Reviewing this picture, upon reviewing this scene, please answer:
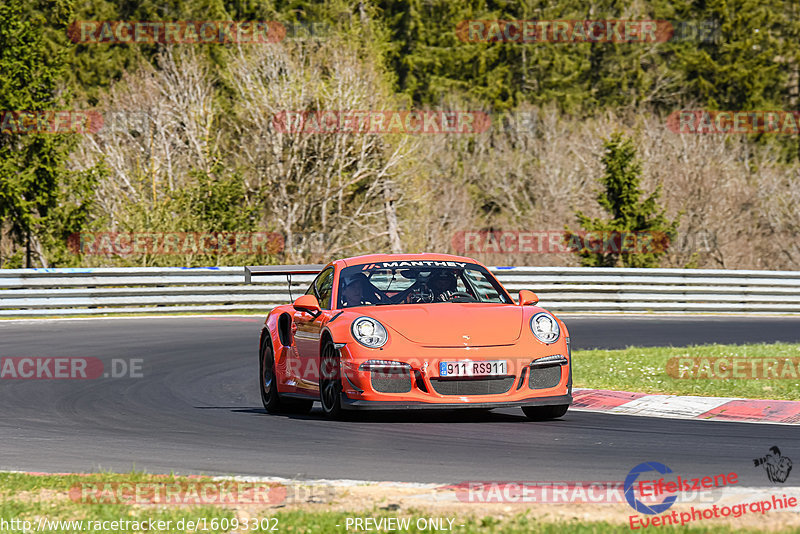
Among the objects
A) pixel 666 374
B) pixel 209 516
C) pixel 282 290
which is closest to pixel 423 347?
pixel 209 516

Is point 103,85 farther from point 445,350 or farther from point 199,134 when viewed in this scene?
point 445,350

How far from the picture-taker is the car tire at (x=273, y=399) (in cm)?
1087

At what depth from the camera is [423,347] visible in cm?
922

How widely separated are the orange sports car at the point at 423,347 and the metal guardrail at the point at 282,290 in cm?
1336

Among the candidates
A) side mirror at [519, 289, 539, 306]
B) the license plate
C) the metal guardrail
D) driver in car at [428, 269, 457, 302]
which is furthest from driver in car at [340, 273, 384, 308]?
the metal guardrail

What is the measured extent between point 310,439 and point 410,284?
2.29 meters

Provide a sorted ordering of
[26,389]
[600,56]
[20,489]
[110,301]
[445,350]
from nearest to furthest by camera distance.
A: [20,489] < [445,350] < [26,389] < [110,301] < [600,56]

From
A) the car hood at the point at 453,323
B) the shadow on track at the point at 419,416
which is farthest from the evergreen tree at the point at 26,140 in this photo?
the car hood at the point at 453,323

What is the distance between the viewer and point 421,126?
52.8 meters

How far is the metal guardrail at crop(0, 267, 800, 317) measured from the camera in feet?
74.9

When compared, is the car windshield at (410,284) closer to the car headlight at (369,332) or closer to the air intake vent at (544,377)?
the car headlight at (369,332)

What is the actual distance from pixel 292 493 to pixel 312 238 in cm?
3472

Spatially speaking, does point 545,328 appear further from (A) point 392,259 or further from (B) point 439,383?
(A) point 392,259

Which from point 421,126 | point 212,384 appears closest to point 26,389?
point 212,384
